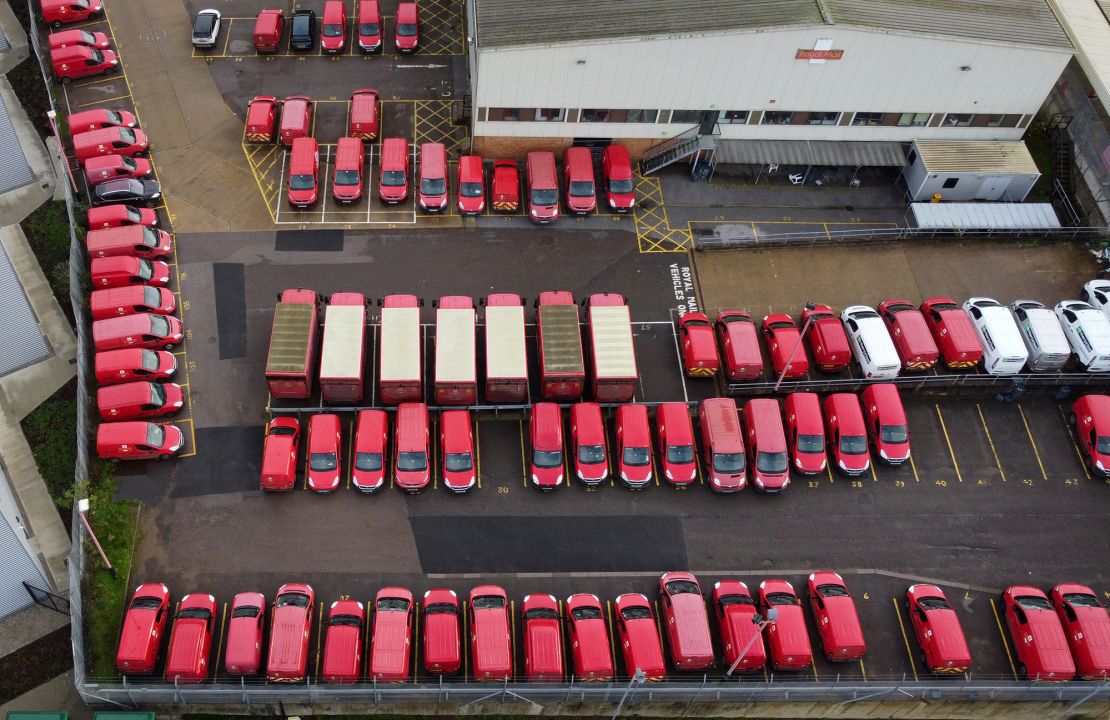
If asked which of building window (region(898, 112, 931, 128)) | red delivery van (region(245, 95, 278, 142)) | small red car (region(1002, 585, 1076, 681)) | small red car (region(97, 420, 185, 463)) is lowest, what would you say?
small red car (region(1002, 585, 1076, 681))

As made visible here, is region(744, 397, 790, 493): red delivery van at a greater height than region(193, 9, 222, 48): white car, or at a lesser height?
lesser

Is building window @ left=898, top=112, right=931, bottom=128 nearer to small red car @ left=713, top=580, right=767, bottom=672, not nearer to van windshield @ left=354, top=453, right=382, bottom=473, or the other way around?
small red car @ left=713, top=580, right=767, bottom=672

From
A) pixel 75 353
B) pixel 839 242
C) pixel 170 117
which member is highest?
pixel 170 117

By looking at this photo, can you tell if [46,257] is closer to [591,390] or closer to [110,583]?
[110,583]

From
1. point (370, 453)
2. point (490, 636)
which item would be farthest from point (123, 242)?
point (490, 636)

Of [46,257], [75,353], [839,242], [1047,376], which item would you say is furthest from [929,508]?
[46,257]

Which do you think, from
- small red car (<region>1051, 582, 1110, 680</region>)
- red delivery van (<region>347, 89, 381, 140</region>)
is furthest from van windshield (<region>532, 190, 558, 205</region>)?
small red car (<region>1051, 582, 1110, 680</region>)

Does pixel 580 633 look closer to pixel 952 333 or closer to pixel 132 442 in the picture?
pixel 132 442
